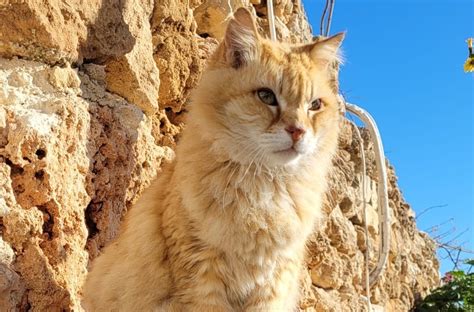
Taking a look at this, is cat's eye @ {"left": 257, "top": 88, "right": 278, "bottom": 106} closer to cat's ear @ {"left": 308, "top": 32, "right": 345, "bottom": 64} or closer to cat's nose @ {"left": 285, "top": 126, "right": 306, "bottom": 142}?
cat's nose @ {"left": 285, "top": 126, "right": 306, "bottom": 142}

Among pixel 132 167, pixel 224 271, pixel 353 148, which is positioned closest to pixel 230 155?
pixel 224 271

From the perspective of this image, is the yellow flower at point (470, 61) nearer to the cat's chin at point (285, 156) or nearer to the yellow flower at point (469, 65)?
the yellow flower at point (469, 65)

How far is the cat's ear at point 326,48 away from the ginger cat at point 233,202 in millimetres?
198

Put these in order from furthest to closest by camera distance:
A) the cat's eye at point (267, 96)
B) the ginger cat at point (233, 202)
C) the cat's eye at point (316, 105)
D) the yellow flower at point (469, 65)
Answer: the yellow flower at point (469, 65), the cat's eye at point (316, 105), the cat's eye at point (267, 96), the ginger cat at point (233, 202)

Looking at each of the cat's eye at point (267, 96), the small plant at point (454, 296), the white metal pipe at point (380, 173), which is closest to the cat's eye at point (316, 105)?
the cat's eye at point (267, 96)

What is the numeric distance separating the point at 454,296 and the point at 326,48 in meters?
4.42

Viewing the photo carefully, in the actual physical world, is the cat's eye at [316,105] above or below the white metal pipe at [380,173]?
below

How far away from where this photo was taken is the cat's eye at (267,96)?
250cm

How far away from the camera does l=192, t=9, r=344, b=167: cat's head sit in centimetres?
243

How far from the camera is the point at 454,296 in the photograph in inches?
246

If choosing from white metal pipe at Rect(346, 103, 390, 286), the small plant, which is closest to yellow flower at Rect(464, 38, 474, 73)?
white metal pipe at Rect(346, 103, 390, 286)

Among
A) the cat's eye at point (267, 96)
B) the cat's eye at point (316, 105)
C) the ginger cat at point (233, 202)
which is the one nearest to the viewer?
the ginger cat at point (233, 202)

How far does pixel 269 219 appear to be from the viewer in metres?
2.43

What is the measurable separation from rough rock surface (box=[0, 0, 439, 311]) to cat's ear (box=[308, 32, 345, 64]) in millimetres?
1067
